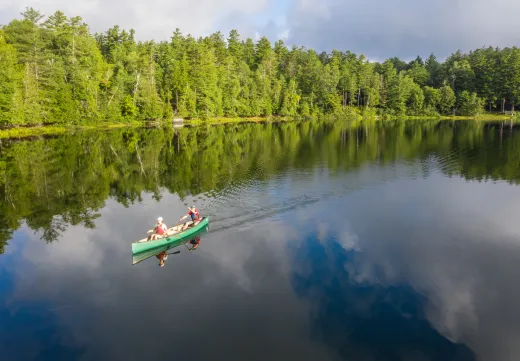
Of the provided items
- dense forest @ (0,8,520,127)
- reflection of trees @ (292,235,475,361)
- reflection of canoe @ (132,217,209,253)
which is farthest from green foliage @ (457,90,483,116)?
reflection of canoe @ (132,217,209,253)

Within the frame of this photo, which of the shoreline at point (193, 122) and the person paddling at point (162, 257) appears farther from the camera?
the shoreline at point (193, 122)

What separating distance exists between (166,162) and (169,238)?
25.7 meters

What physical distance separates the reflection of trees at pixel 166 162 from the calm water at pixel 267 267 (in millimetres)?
353

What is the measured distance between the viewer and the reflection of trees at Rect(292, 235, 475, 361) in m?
13.0

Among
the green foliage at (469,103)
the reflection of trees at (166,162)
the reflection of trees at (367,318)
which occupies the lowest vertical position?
the reflection of trees at (367,318)

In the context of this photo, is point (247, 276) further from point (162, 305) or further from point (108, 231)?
point (108, 231)

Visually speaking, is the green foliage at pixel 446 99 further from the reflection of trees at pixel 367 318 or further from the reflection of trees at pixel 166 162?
the reflection of trees at pixel 367 318

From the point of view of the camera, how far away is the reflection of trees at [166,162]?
29.9 metres

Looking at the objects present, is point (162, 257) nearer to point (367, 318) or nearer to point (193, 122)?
point (367, 318)

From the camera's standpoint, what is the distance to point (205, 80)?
330 ft

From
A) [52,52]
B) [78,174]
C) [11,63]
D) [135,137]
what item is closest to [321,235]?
[78,174]

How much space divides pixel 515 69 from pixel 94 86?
123 metres

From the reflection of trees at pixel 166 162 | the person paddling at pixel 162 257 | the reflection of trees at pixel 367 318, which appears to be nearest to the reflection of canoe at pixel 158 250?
the person paddling at pixel 162 257

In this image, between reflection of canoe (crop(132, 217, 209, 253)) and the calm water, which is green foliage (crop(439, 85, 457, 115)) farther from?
reflection of canoe (crop(132, 217, 209, 253))
